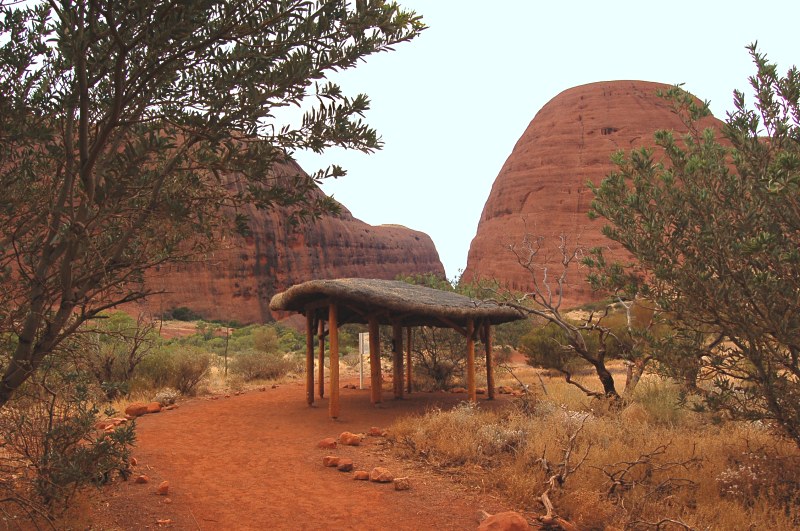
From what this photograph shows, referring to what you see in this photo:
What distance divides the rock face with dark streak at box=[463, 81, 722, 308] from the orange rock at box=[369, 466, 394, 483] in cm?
4464

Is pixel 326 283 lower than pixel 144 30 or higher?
lower

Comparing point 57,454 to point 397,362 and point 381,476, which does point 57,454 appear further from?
point 397,362

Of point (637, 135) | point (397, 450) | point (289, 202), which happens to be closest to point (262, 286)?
point (637, 135)

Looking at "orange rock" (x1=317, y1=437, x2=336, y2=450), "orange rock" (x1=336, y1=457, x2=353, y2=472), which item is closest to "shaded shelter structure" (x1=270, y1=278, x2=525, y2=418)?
"orange rock" (x1=317, y1=437, x2=336, y2=450)

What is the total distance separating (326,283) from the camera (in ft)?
32.3

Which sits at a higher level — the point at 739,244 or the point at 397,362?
the point at 739,244

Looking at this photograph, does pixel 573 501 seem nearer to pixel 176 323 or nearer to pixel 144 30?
pixel 144 30

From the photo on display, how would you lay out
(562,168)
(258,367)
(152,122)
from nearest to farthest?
(152,122) → (258,367) → (562,168)

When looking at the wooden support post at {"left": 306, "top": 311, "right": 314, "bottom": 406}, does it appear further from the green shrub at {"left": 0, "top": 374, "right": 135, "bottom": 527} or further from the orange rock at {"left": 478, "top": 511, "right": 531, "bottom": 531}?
the orange rock at {"left": 478, "top": 511, "right": 531, "bottom": 531}

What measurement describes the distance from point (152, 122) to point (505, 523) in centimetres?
386

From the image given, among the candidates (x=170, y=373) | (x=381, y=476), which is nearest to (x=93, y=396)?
(x=381, y=476)

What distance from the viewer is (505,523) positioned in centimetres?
424

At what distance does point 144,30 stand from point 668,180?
4376mm

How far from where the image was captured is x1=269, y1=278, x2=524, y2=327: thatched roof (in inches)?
388
